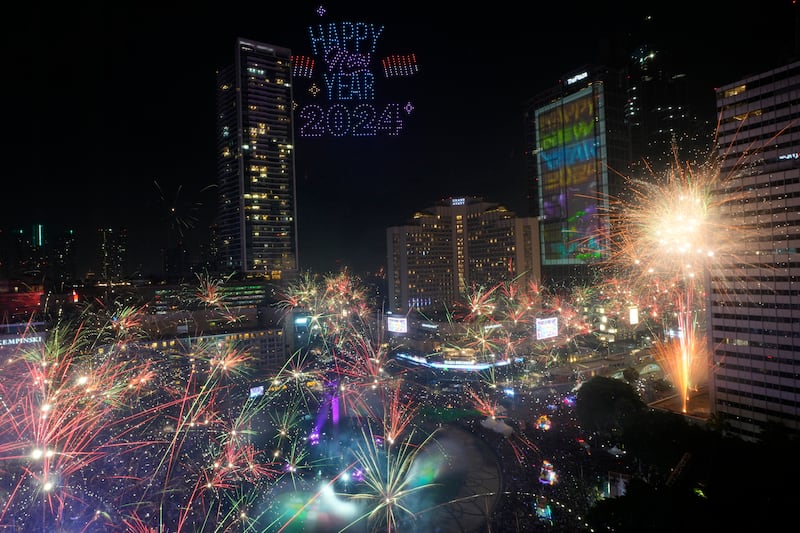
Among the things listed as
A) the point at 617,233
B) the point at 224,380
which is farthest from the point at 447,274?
the point at 224,380

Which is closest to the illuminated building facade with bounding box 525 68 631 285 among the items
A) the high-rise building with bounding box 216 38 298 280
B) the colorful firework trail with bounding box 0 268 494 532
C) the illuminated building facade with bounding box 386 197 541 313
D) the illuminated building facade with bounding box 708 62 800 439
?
the illuminated building facade with bounding box 386 197 541 313

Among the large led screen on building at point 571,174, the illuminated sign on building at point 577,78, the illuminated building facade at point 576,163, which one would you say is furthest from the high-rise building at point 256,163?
the illuminated sign on building at point 577,78

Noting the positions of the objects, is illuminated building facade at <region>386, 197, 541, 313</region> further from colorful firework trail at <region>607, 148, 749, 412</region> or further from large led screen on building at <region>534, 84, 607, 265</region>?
colorful firework trail at <region>607, 148, 749, 412</region>

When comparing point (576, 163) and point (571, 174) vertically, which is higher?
point (576, 163)

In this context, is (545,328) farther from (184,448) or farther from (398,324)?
(184,448)

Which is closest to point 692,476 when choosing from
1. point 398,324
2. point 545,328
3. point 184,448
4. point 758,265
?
point 758,265

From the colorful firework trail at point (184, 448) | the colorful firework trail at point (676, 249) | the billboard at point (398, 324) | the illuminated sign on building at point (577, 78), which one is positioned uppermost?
the illuminated sign on building at point (577, 78)

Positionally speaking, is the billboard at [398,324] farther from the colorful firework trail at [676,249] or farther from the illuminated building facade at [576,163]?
the colorful firework trail at [676,249]
